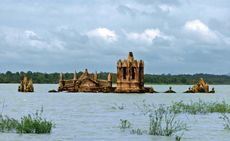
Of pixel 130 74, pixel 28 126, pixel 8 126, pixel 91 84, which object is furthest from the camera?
pixel 91 84

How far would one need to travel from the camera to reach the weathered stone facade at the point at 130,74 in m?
119

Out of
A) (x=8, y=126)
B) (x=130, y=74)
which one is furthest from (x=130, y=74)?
(x=8, y=126)

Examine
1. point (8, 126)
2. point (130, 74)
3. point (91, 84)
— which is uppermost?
point (130, 74)

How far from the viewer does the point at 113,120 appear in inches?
1769

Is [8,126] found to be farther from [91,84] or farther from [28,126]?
[91,84]

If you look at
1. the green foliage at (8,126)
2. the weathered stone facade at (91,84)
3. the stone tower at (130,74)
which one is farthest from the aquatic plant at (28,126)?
the weathered stone facade at (91,84)

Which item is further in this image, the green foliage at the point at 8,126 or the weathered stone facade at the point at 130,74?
the weathered stone facade at the point at 130,74

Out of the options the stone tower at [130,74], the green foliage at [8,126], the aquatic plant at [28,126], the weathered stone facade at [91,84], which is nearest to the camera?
the aquatic plant at [28,126]

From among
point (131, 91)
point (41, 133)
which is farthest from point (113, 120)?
point (131, 91)

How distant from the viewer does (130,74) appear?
119m

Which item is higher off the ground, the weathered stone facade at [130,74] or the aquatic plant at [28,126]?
the weathered stone facade at [130,74]

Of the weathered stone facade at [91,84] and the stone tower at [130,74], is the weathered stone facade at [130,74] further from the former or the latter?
the weathered stone facade at [91,84]

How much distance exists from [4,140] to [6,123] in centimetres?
292

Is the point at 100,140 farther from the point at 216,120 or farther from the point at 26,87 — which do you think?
the point at 26,87
